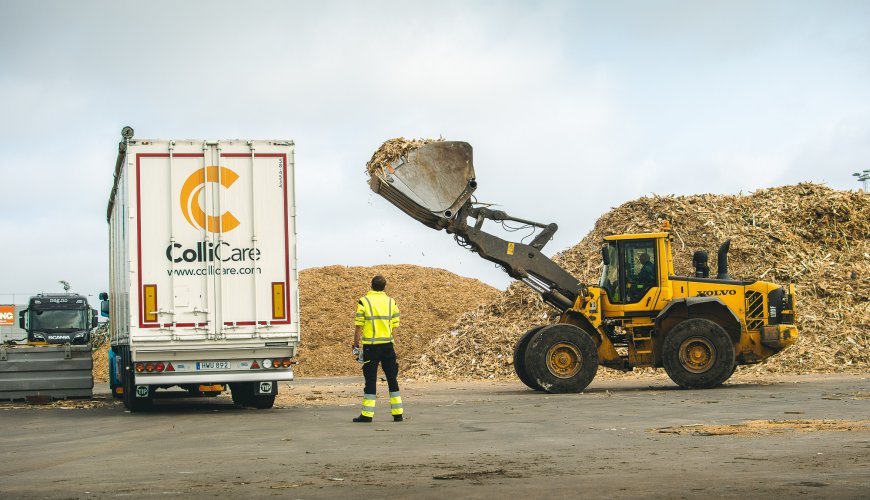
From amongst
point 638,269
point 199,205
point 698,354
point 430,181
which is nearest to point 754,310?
point 698,354

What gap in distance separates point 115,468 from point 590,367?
1240 cm

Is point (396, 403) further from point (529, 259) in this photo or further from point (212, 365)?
point (529, 259)

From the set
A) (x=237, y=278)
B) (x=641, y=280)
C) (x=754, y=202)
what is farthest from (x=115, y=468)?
(x=754, y=202)

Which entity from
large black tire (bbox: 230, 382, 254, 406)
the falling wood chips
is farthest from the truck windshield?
the falling wood chips

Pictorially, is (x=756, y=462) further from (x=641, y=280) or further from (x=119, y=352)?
(x=119, y=352)

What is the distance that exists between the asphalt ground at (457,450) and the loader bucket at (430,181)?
12.1 ft

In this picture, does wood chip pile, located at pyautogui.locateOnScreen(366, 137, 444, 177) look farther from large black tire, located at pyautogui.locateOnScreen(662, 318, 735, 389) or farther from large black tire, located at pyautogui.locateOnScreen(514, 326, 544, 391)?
large black tire, located at pyautogui.locateOnScreen(662, 318, 735, 389)

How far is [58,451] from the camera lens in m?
12.3

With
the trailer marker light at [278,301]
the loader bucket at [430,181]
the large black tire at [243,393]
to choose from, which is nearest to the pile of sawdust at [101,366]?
the large black tire at [243,393]

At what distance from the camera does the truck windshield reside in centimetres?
4150

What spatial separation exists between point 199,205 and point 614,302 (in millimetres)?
8810

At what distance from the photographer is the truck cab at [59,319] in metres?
41.3

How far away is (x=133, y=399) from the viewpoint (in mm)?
18047

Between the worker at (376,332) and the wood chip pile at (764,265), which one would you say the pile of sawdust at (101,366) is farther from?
the worker at (376,332)
